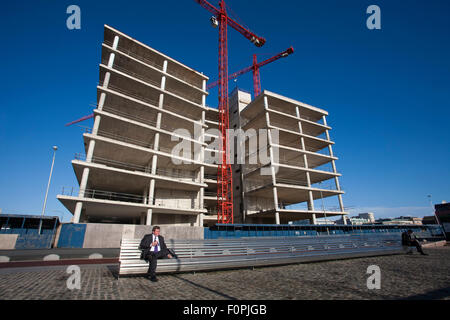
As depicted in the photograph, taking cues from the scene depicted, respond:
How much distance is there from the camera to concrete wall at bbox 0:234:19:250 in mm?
14859

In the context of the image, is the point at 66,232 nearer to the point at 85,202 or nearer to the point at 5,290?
the point at 85,202

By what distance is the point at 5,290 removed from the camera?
3725mm

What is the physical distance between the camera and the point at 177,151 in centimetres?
2702

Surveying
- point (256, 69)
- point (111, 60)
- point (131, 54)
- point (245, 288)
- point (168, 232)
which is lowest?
point (245, 288)

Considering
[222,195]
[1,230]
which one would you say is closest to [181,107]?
[222,195]

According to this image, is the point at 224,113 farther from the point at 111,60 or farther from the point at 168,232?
the point at 168,232

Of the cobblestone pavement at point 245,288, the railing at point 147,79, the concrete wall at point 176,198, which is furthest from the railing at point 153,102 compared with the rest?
the cobblestone pavement at point 245,288

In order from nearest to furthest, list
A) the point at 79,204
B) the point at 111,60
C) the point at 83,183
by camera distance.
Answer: the point at 79,204
the point at 83,183
the point at 111,60

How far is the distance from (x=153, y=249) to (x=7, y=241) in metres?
17.7

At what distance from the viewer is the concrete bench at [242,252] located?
5.12 meters

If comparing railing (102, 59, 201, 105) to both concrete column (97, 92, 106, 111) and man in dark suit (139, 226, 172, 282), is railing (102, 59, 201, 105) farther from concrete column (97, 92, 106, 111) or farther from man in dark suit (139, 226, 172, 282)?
man in dark suit (139, 226, 172, 282)

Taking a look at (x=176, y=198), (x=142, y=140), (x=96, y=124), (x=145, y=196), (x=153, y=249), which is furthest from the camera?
(x=176, y=198)

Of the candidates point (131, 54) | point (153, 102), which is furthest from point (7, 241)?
point (131, 54)
